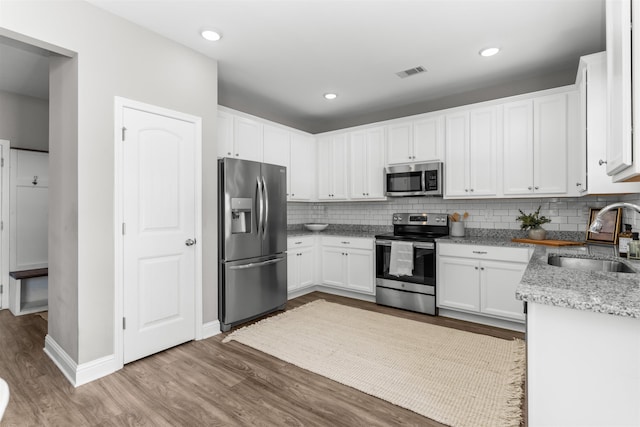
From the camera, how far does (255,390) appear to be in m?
2.19

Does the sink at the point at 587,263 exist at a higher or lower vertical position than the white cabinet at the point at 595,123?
lower

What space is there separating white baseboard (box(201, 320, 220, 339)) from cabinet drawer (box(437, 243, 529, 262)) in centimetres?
247

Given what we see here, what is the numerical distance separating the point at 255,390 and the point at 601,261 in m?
2.36

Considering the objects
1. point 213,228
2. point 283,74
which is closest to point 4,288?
point 213,228

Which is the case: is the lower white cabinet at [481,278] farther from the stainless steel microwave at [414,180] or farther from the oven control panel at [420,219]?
the stainless steel microwave at [414,180]

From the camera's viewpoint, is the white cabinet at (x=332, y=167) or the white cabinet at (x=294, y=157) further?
the white cabinet at (x=332, y=167)

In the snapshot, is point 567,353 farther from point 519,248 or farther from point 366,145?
point 366,145

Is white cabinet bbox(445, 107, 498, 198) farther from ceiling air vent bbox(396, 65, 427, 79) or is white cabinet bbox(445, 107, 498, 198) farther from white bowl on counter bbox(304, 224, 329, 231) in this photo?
white bowl on counter bbox(304, 224, 329, 231)

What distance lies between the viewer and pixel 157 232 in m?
2.69

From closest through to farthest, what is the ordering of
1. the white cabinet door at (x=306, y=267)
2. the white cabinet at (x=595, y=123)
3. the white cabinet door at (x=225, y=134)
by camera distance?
the white cabinet at (x=595, y=123) < the white cabinet door at (x=225, y=134) < the white cabinet door at (x=306, y=267)

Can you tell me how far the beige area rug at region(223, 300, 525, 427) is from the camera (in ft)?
6.61

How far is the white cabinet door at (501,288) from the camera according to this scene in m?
3.16

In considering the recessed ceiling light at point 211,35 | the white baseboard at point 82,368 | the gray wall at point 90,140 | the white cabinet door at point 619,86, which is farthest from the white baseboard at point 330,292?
the white cabinet door at point 619,86

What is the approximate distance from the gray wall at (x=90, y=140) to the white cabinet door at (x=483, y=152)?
323 centimetres
